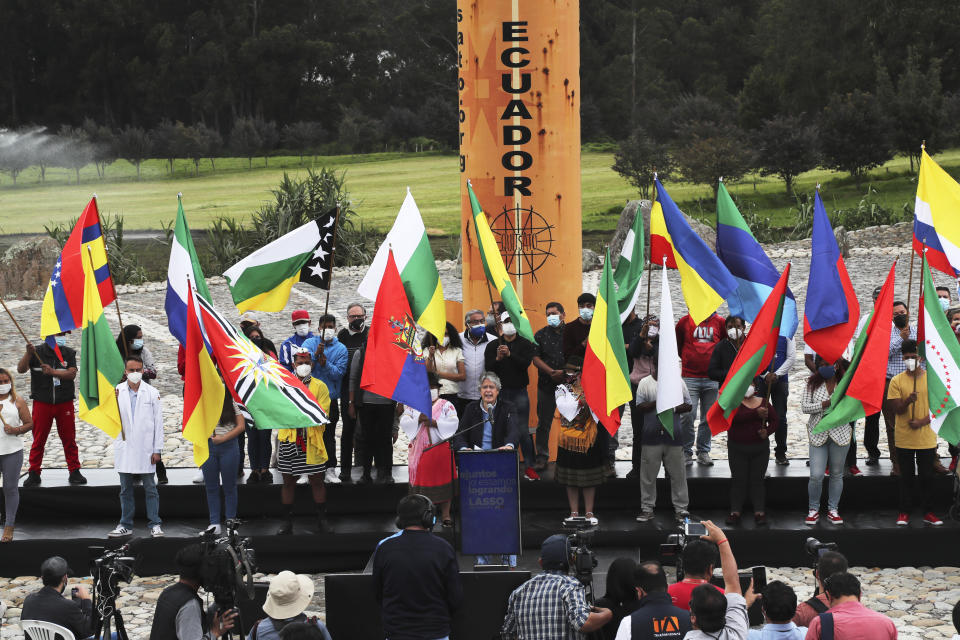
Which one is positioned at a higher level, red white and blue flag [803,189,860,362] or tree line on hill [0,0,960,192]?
tree line on hill [0,0,960,192]

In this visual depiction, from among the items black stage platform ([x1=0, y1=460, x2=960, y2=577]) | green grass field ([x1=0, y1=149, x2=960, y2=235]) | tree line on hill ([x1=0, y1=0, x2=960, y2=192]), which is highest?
tree line on hill ([x1=0, y1=0, x2=960, y2=192])

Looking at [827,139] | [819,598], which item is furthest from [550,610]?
[827,139]

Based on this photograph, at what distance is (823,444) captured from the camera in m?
11.4

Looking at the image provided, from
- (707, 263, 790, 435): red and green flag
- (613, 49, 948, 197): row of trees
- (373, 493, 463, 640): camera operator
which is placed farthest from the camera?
(613, 49, 948, 197): row of trees

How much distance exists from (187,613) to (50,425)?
20.3 ft

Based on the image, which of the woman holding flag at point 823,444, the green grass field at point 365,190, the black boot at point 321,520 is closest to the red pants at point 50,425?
the black boot at point 321,520

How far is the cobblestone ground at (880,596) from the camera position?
33.4 ft

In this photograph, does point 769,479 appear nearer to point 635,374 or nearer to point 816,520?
point 816,520

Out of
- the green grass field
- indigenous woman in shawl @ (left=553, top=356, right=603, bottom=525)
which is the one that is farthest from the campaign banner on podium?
the green grass field

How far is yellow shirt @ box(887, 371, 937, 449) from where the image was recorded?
451 inches

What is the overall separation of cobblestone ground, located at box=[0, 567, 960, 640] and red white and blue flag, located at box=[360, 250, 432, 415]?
2145 mm

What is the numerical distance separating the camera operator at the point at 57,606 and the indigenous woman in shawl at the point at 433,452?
146 inches

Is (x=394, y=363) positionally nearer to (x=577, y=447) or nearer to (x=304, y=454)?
(x=304, y=454)

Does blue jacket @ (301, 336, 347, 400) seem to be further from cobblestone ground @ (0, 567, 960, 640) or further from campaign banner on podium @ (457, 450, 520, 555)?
campaign banner on podium @ (457, 450, 520, 555)
